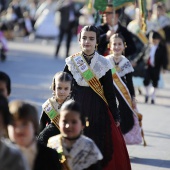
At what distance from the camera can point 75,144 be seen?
5.61 m

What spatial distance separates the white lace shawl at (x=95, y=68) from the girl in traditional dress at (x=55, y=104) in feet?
2.22

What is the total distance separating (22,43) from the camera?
30.2m

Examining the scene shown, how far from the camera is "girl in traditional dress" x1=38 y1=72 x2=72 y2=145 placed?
285 inches

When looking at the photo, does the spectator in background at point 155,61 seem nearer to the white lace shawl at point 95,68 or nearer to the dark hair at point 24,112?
the white lace shawl at point 95,68

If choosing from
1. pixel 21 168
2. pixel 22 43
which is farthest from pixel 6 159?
pixel 22 43

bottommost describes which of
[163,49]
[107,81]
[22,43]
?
[22,43]

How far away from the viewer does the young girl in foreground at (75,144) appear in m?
5.55

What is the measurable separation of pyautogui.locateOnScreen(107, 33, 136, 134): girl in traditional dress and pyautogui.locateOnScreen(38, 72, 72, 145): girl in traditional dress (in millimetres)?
2341

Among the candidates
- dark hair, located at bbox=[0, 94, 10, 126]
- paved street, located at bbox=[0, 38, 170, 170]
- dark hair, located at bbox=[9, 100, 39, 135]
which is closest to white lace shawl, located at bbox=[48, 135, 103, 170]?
dark hair, located at bbox=[9, 100, 39, 135]

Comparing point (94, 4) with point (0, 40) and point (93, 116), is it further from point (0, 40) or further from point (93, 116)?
point (0, 40)

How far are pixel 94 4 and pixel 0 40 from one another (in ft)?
37.9

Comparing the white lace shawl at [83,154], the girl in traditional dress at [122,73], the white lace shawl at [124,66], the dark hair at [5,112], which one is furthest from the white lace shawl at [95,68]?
the dark hair at [5,112]

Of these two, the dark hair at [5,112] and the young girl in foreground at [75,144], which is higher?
the dark hair at [5,112]

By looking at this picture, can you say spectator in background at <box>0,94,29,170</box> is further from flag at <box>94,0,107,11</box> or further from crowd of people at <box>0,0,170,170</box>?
flag at <box>94,0,107,11</box>
